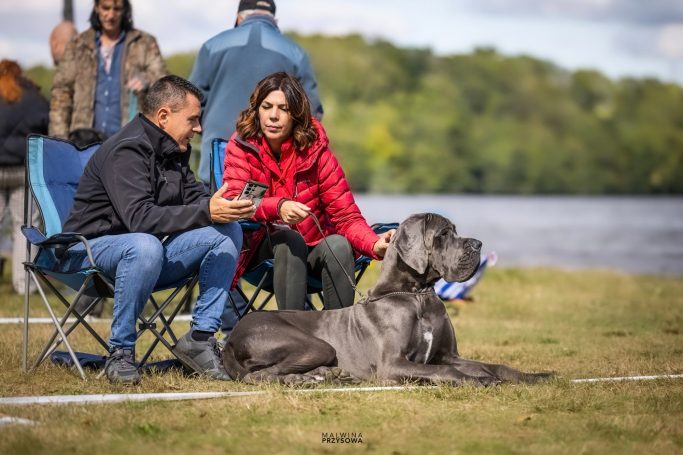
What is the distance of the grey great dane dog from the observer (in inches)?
225

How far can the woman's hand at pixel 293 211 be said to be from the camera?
19.6 ft

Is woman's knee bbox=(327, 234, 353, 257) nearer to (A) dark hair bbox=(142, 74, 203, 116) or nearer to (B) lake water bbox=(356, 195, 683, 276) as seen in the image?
(A) dark hair bbox=(142, 74, 203, 116)

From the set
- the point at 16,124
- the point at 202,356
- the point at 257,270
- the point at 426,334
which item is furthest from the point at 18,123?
the point at 426,334

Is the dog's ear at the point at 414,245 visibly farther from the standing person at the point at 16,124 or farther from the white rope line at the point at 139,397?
the standing person at the point at 16,124

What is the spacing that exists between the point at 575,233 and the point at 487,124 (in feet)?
168

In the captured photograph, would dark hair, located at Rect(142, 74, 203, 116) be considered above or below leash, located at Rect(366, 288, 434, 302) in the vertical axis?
above

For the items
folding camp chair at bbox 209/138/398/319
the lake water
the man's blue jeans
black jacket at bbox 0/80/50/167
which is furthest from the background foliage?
the man's blue jeans

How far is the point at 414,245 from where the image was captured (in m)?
5.81

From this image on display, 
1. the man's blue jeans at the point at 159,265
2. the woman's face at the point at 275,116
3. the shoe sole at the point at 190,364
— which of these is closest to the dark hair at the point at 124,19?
the woman's face at the point at 275,116

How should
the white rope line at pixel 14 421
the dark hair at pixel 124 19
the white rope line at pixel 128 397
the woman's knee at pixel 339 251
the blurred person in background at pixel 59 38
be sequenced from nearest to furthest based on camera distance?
the white rope line at pixel 14 421 → the white rope line at pixel 128 397 → the woman's knee at pixel 339 251 → the dark hair at pixel 124 19 → the blurred person in background at pixel 59 38

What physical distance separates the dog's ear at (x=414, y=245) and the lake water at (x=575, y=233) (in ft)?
23.1

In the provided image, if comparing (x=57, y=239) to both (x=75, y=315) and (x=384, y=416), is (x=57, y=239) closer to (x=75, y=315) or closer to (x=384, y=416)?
(x=75, y=315)

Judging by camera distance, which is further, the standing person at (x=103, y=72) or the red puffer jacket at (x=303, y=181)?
the standing person at (x=103, y=72)

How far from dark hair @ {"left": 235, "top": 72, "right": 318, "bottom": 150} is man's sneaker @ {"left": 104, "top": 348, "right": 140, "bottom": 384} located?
63.0 inches
